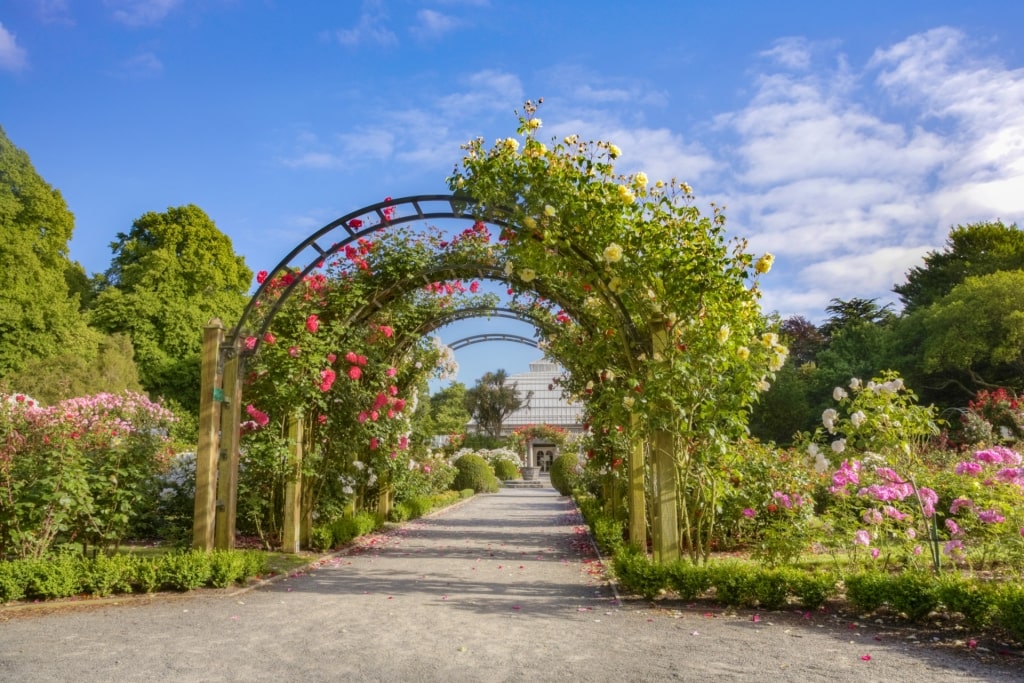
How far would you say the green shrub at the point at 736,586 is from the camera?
5520mm

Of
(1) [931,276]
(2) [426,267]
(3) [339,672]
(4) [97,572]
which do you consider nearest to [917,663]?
(3) [339,672]

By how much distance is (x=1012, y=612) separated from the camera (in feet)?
14.1

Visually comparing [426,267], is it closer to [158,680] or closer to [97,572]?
[97,572]

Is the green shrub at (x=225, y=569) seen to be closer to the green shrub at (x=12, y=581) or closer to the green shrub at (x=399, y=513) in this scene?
the green shrub at (x=12, y=581)

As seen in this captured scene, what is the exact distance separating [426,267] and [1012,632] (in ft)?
20.8

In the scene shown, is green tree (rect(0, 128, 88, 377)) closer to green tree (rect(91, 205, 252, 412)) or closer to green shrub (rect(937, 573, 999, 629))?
green tree (rect(91, 205, 252, 412))

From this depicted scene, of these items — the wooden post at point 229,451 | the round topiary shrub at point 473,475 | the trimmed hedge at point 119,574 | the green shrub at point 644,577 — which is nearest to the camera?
the trimmed hedge at point 119,574

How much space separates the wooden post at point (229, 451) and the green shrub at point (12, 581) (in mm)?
1665

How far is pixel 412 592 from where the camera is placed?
6.21m

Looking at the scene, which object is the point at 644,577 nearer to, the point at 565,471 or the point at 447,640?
the point at 447,640

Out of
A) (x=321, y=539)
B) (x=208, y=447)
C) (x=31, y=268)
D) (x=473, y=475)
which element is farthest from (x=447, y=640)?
(x=31, y=268)

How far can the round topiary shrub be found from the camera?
2180 cm

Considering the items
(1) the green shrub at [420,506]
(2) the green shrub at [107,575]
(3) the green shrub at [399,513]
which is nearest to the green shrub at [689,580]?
(2) the green shrub at [107,575]

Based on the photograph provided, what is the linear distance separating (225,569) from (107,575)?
847 mm
